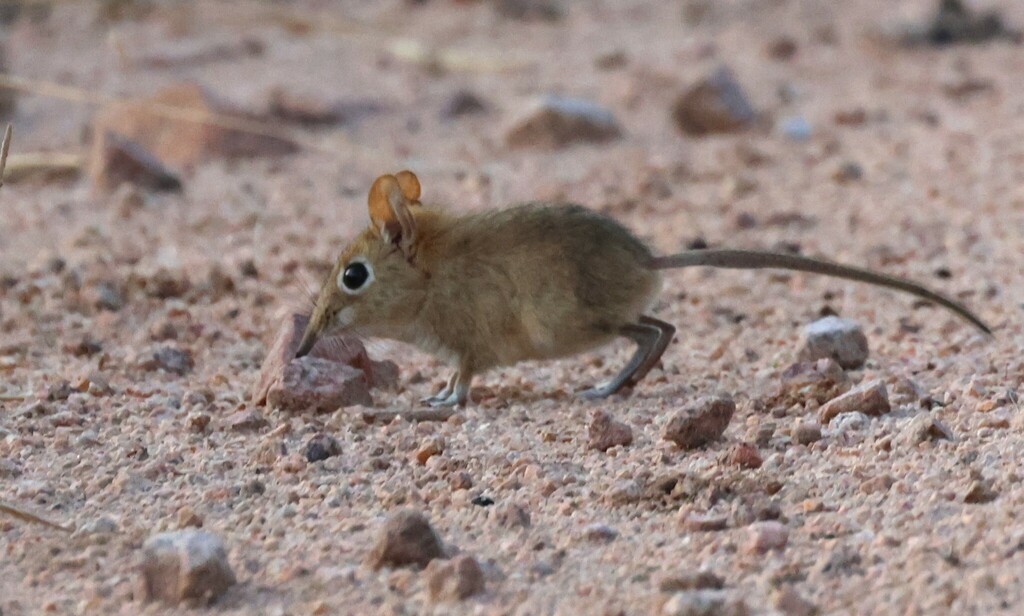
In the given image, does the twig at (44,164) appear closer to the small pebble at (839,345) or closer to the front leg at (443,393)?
the front leg at (443,393)

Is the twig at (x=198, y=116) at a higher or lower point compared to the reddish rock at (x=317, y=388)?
higher

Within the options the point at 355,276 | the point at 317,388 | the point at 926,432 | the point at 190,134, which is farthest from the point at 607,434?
the point at 190,134

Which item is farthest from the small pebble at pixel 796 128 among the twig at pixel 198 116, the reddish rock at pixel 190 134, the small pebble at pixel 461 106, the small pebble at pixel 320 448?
the small pebble at pixel 320 448

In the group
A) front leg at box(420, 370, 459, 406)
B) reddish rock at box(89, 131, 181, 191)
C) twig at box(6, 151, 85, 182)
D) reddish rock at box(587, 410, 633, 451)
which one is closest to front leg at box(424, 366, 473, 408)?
front leg at box(420, 370, 459, 406)

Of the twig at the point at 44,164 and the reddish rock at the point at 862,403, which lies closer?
the reddish rock at the point at 862,403

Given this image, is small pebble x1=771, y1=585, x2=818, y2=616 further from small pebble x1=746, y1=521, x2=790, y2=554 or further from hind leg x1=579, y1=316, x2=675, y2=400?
hind leg x1=579, y1=316, x2=675, y2=400

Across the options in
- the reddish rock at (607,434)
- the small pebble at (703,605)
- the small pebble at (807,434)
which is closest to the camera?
the small pebble at (703,605)

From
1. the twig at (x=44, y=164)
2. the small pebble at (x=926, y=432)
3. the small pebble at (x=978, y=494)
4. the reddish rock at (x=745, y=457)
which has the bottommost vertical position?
the small pebble at (x=978, y=494)
